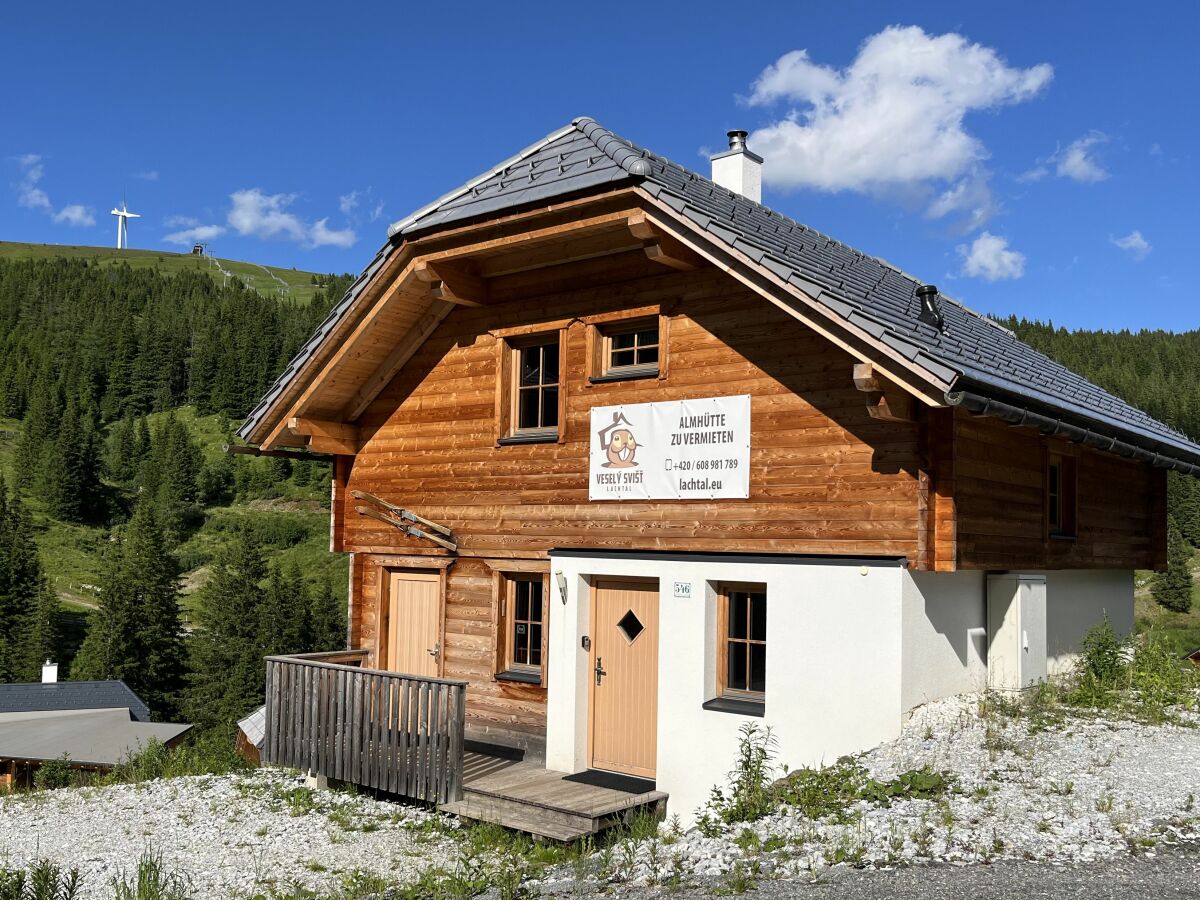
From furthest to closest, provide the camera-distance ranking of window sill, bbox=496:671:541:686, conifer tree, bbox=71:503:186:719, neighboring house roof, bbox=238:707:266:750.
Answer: conifer tree, bbox=71:503:186:719, neighboring house roof, bbox=238:707:266:750, window sill, bbox=496:671:541:686

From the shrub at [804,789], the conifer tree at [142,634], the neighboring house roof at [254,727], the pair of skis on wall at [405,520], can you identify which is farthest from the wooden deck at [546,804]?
the conifer tree at [142,634]

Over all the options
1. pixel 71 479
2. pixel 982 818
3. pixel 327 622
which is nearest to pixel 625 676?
pixel 982 818

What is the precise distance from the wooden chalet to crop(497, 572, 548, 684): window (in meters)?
0.03

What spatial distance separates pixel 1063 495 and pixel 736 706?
17.1 feet

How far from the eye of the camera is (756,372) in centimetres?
1059

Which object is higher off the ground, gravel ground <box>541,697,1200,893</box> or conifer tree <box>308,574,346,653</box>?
gravel ground <box>541,697,1200,893</box>

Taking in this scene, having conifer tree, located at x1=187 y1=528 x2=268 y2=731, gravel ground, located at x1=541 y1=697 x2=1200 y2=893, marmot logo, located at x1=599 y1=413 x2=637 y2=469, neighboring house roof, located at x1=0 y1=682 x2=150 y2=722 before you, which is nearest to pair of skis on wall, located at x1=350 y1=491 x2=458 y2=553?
marmot logo, located at x1=599 y1=413 x2=637 y2=469

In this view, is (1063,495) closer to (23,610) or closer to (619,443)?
(619,443)

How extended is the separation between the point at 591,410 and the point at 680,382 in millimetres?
1205

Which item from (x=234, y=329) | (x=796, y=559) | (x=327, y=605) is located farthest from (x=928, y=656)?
(x=234, y=329)

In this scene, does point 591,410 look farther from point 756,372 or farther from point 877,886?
point 877,886

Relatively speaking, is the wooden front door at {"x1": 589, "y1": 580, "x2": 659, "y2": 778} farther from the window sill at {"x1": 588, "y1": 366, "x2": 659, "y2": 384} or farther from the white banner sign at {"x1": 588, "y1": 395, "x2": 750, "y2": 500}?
the window sill at {"x1": 588, "y1": 366, "x2": 659, "y2": 384}

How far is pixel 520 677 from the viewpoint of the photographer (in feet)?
40.4

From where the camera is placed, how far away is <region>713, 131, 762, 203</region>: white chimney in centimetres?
1474
